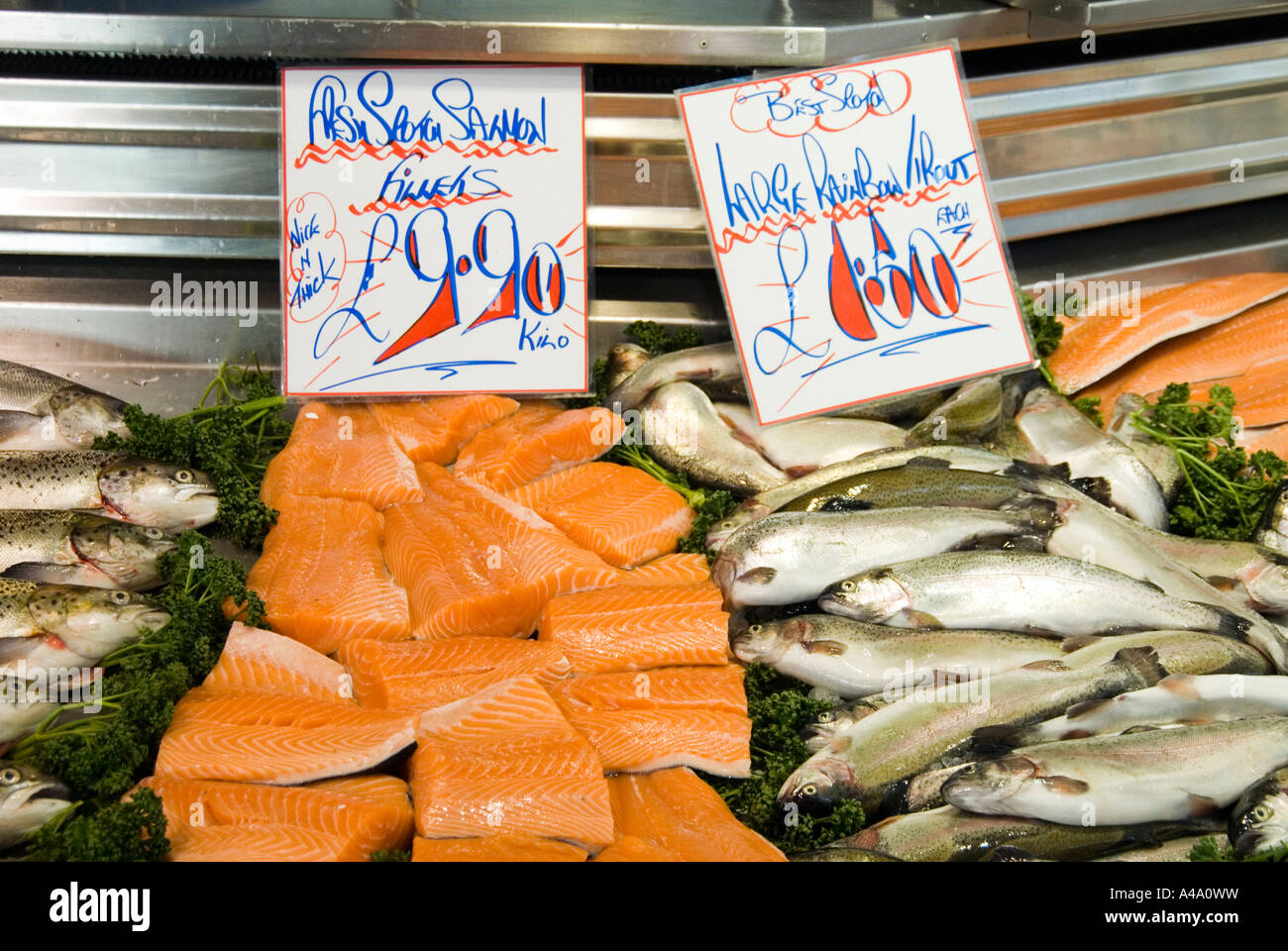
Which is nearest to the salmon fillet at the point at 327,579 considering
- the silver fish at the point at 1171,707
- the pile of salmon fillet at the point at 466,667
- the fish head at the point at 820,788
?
the pile of salmon fillet at the point at 466,667

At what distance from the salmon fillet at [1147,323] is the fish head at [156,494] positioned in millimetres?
2618

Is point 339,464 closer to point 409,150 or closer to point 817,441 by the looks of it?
point 409,150

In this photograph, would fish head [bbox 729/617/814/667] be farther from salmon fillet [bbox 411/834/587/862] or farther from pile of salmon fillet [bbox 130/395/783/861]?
salmon fillet [bbox 411/834/587/862]

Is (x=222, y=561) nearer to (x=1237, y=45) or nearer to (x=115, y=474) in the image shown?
(x=115, y=474)

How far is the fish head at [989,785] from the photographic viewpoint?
7.32 ft

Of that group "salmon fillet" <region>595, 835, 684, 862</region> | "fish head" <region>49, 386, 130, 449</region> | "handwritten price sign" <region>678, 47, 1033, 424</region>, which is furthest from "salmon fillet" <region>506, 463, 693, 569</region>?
"fish head" <region>49, 386, 130, 449</region>

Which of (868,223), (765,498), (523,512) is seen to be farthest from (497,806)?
(868,223)

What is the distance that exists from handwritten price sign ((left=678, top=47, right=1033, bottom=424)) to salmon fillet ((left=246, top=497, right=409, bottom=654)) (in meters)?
1.15

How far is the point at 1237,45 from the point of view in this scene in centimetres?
363

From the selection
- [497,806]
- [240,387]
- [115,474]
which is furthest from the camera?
[240,387]

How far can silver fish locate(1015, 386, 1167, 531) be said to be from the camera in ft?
10.3

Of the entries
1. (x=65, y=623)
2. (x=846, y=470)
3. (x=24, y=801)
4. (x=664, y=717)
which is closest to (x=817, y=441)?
(x=846, y=470)

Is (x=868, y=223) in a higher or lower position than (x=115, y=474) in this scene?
higher
